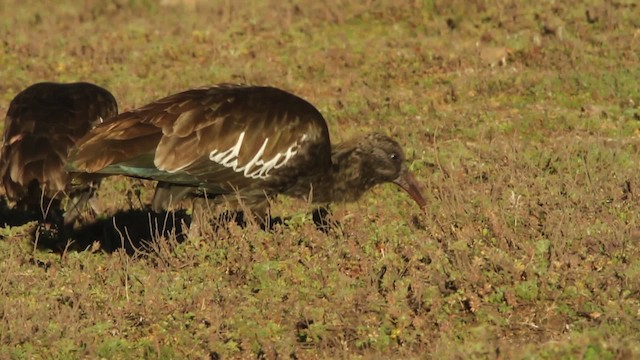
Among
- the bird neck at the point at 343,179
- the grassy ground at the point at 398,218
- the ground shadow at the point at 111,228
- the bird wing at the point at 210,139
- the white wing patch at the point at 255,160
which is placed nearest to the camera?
the grassy ground at the point at 398,218

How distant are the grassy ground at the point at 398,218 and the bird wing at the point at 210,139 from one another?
2.21ft

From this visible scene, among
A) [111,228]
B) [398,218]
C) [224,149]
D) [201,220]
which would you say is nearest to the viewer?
[201,220]

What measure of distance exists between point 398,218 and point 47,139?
3585mm

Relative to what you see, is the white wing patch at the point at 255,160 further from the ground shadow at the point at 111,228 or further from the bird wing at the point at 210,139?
the ground shadow at the point at 111,228

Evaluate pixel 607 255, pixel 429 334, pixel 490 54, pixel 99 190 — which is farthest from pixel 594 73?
pixel 429 334

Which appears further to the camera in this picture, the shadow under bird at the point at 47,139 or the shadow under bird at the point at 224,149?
the shadow under bird at the point at 47,139

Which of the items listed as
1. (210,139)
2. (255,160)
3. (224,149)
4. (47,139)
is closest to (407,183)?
(255,160)

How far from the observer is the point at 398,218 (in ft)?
38.6

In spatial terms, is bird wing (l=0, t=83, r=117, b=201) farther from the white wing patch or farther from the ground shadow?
the white wing patch

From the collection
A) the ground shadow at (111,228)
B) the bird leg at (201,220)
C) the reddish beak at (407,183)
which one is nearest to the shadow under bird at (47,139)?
the ground shadow at (111,228)

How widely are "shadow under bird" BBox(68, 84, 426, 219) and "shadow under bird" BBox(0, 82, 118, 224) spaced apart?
810 millimetres

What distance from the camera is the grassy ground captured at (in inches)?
327

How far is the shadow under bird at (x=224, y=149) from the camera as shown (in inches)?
411

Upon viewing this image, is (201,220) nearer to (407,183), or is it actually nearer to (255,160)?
(255,160)
